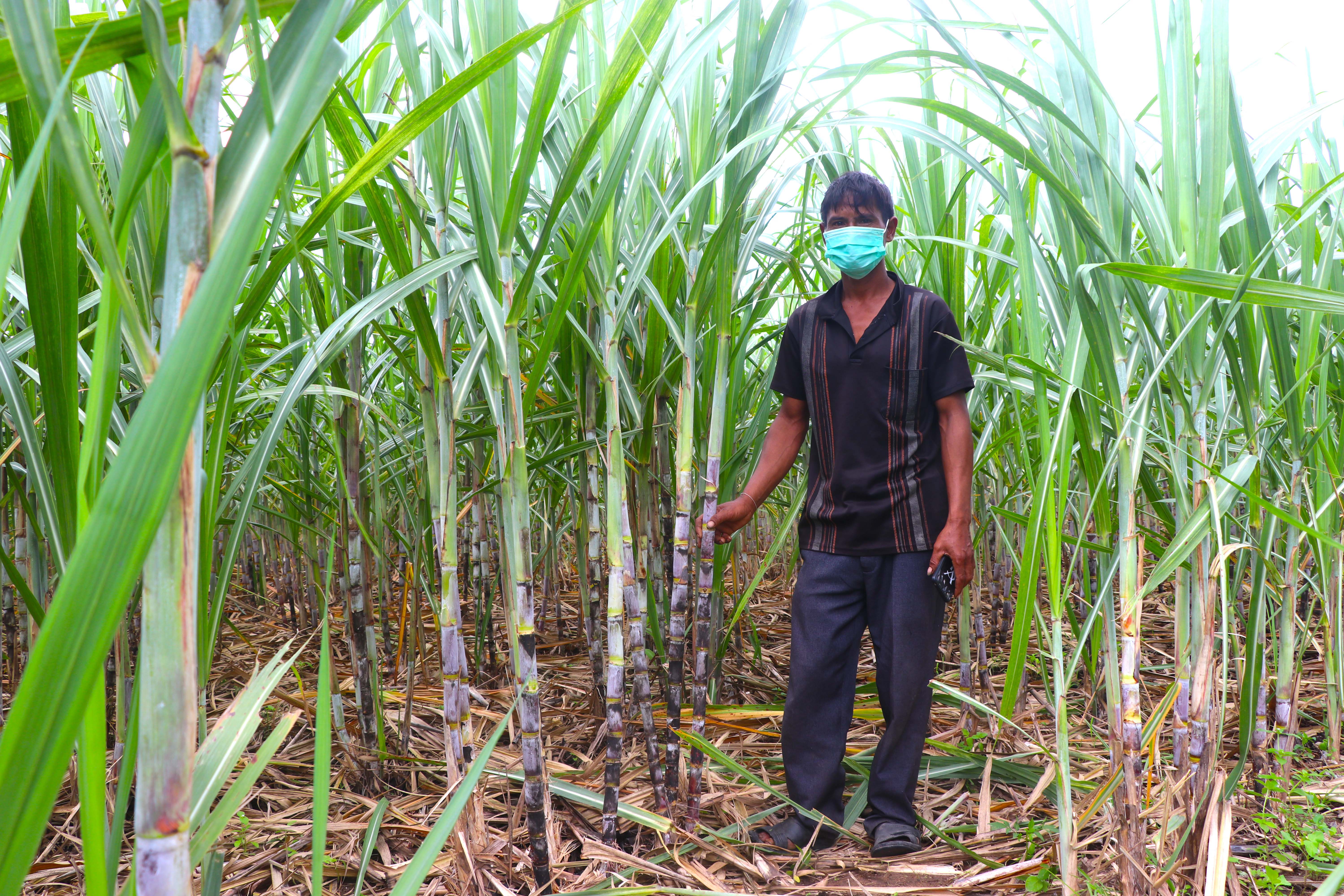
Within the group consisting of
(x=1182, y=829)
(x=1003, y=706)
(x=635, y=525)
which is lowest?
(x=1182, y=829)

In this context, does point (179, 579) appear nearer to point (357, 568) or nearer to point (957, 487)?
point (357, 568)

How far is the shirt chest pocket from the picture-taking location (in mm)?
1506

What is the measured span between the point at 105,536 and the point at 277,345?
4.59ft

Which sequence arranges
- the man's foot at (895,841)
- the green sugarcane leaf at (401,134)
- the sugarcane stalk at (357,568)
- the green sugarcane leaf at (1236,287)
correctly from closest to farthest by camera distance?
the green sugarcane leaf at (401,134) < the green sugarcane leaf at (1236,287) < the sugarcane stalk at (357,568) < the man's foot at (895,841)

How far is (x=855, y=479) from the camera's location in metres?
1.53

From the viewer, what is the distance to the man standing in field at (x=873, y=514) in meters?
1.47

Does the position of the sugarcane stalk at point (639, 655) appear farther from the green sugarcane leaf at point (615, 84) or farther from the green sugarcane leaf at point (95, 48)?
the green sugarcane leaf at point (95, 48)

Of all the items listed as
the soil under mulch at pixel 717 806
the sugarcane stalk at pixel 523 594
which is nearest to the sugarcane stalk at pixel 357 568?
the soil under mulch at pixel 717 806

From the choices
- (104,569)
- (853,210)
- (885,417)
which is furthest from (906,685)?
(104,569)

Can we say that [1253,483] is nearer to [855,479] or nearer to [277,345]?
[855,479]

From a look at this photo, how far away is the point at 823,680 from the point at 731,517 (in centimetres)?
35

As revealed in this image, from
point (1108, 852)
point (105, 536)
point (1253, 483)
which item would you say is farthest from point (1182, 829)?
point (105, 536)

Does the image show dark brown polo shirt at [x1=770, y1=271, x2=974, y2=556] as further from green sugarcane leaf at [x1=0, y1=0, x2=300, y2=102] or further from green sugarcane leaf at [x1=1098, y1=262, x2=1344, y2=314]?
green sugarcane leaf at [x1=0, y1=0, x2=300, y2=102]

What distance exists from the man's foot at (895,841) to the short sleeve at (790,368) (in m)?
0.78
